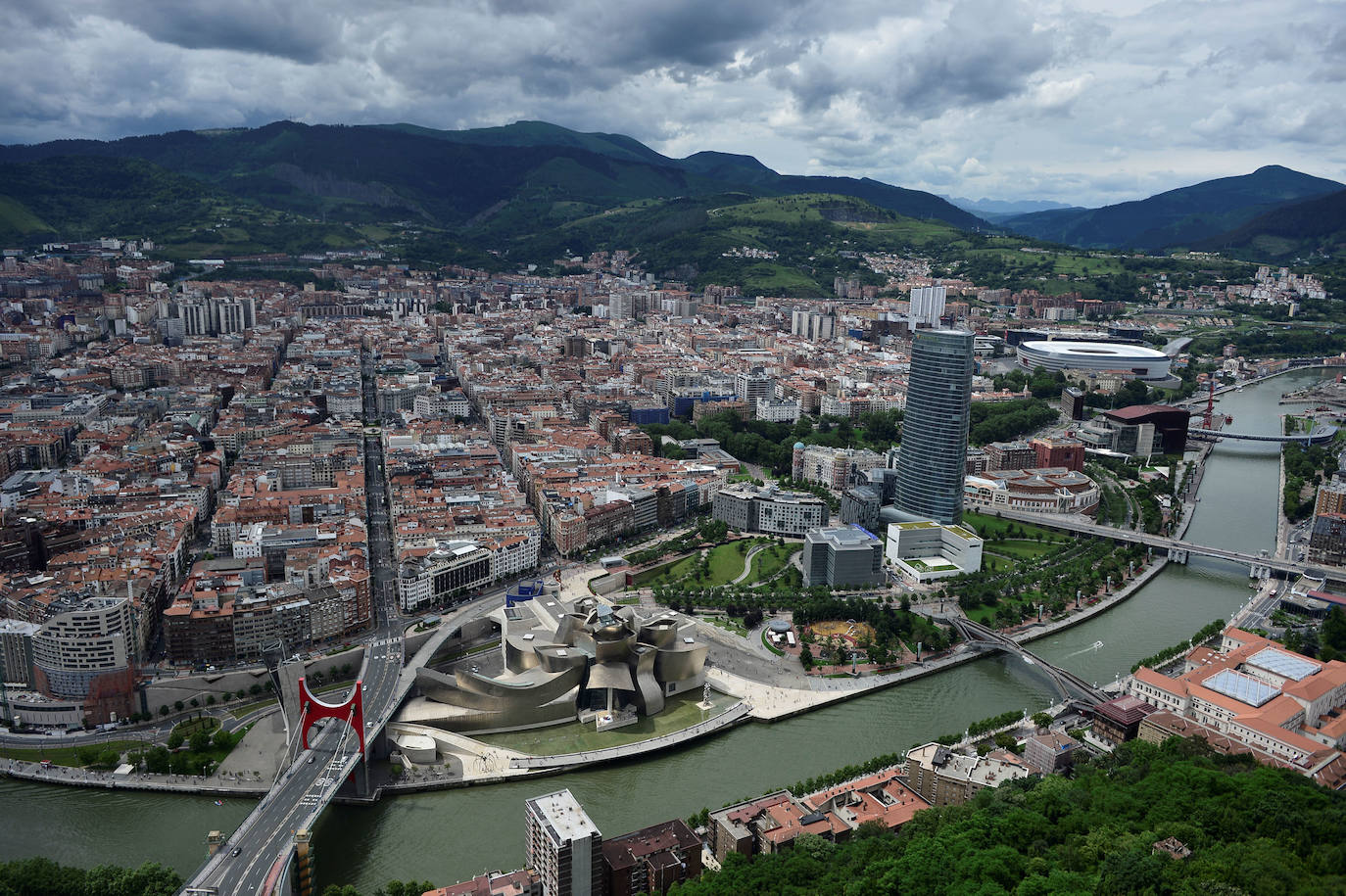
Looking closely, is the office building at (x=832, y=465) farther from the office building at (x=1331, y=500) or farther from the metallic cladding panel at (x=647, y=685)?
the metallic cladding panel at (x=647, y=685)

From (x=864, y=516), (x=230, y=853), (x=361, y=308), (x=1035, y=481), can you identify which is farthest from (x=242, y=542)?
(x=361, y=308)

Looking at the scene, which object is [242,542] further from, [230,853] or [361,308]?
[361,308]

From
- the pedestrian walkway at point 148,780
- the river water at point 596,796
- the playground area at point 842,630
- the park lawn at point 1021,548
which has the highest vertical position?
the park lawn at point 1021,548

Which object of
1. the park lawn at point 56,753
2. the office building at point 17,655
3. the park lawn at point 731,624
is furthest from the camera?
the park lawn at point 731,624

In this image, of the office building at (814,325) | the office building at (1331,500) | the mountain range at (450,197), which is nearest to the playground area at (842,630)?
the office building at (1331,500)

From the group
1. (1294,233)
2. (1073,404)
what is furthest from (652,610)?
(1294,233)

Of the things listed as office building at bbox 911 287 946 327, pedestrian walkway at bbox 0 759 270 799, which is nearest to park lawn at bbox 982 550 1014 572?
pedestrian walkway at bbox 0 759 270 799
